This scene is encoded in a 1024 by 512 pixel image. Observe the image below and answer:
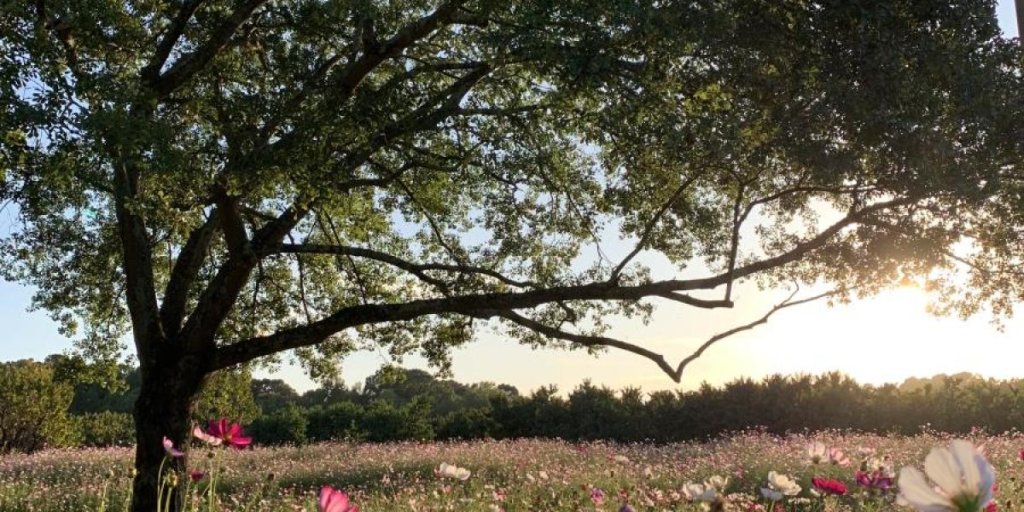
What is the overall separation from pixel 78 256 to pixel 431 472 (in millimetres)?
7238

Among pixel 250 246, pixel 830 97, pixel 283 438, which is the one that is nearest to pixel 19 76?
pixel 250 246

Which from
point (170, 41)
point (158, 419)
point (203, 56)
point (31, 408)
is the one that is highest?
point (170, 41)

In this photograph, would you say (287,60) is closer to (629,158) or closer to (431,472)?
(629,158)

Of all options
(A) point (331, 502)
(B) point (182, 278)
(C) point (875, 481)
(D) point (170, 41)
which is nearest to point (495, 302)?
(B) point (182, 278)

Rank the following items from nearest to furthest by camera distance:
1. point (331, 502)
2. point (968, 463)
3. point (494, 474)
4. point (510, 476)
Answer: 1. point (968, 463)
2. point (331, 502)
3. point (510, 476)
4. point (494, 474)

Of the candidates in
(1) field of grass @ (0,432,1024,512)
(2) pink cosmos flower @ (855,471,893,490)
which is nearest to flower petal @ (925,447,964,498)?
(2) pink cosmos flower @ (855,471,893,490)

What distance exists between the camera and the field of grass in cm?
1009

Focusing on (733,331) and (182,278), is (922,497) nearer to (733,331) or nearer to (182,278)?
(733,331)

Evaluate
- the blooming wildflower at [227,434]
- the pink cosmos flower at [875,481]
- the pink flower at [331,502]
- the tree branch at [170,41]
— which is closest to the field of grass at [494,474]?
the pink cosmos flower at [875,481]

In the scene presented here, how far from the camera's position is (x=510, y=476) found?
41.8 ft

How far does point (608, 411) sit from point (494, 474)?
10572 millimetres

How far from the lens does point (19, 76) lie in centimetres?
835

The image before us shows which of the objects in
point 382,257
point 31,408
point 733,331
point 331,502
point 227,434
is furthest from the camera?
point 31,408

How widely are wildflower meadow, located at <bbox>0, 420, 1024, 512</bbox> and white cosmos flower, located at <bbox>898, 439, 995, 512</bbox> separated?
211 centimetres
